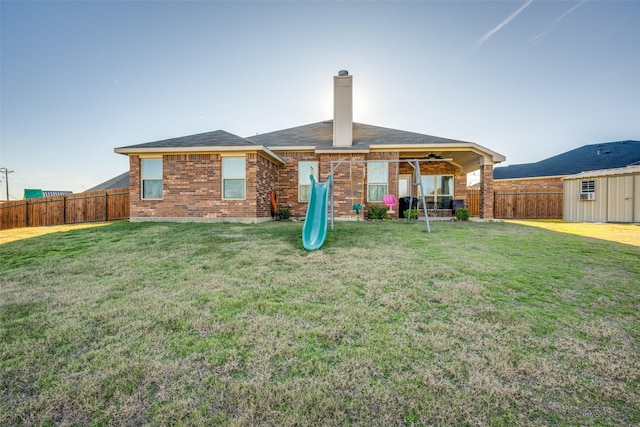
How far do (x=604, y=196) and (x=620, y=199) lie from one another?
24.2 inches

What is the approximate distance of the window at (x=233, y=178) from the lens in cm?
1112

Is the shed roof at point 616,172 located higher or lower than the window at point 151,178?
higher

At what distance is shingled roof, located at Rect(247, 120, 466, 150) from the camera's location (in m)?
13.0

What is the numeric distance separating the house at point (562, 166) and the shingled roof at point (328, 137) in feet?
35.5

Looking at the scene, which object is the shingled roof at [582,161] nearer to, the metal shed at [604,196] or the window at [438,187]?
the metal shed at [604,196]

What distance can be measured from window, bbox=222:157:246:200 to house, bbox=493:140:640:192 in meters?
18.4

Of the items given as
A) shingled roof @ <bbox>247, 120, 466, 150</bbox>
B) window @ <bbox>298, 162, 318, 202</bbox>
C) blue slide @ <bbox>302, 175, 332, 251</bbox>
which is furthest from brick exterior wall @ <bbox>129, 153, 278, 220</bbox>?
blue slide @ <bbox>302, 175, 332, 251</bbox>

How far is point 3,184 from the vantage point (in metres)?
32.1

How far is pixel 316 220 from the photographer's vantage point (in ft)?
25.5

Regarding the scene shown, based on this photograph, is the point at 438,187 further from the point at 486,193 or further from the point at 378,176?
the point at 378,176

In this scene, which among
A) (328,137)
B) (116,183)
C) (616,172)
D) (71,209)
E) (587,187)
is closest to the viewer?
(616,172)

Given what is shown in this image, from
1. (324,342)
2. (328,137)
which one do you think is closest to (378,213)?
(328,137)

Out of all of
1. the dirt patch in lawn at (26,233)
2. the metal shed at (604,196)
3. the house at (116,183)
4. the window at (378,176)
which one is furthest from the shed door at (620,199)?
the house at (116,183)

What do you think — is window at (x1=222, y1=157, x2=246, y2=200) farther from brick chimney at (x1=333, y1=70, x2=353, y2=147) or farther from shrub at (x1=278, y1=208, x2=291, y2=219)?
brick chimney at (x1=333, y1=70, x2=353, y2=147)
